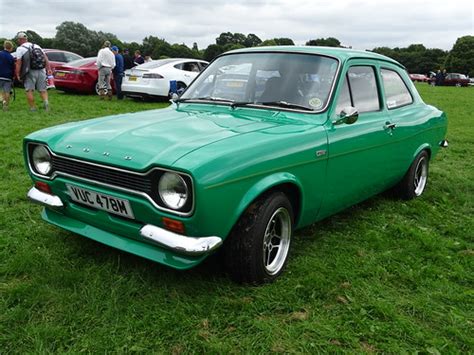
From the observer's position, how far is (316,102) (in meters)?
3.64

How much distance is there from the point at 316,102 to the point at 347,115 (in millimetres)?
267

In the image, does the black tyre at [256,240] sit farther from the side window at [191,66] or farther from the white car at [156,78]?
the side window at [191,66]

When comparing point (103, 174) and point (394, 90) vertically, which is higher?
point (394, 90)

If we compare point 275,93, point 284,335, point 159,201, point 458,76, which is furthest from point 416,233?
point 458,76

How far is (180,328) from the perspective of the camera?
263 centimetres

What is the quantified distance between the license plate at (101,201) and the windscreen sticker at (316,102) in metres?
1.71

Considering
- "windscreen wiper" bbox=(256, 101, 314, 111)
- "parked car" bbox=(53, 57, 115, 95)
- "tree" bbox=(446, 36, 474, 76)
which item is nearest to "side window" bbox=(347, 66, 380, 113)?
"windscreen wiper" bbox=(256, 101, 314, 111)

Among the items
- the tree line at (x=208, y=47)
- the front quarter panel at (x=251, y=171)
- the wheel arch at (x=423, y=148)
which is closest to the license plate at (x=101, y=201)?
the front quarter panel at (x=251, y=171)

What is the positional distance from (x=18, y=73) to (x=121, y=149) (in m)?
8.24

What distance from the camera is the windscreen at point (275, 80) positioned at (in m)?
3.71

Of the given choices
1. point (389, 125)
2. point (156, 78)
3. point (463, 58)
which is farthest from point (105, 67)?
point (463, 58)

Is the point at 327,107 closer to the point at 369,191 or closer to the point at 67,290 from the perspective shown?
the point at 369,191

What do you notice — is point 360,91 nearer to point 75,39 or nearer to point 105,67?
point 105,67

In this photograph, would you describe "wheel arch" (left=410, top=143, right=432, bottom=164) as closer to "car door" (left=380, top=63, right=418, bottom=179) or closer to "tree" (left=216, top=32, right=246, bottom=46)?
"car door" (left=380, top=63, right=418, bottom=179)
